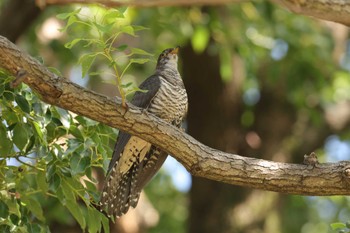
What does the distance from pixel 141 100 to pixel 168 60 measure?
0.83 m

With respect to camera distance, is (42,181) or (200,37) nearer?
(42,181)

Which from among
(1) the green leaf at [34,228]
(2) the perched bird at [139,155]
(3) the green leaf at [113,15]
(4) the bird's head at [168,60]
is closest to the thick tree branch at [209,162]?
(3) the green leaf at [113,15]

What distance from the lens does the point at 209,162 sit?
3689 millimetres

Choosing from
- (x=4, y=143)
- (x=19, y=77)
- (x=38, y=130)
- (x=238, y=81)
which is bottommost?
(x=4, y=143)

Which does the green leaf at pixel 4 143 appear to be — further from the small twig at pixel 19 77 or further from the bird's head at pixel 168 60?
the bird's head at pixel 168 60

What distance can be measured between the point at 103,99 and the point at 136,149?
1.31 m

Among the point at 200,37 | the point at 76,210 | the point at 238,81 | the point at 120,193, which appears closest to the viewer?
the point at 76,210

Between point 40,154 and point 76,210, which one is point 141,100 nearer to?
point 76,210

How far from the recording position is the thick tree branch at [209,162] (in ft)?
11.5

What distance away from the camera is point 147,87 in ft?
16.5

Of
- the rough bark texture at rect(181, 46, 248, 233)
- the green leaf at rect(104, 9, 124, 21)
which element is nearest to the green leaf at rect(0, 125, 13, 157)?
the green leaf at rect(104, 9, 124, 21)

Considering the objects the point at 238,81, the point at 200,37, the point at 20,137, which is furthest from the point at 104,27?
the point at 238,81

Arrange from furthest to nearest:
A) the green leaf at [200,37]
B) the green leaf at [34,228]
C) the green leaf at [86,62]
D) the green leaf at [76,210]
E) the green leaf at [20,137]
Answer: the green leaf at [200,37]
the green leaf at [76,210]
the green leaf at [34,228]
the green leaf at [20,137]
the green leaf at [86,62]

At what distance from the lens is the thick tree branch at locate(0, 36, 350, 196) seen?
11.5 feet
